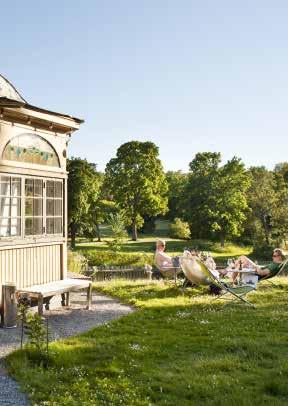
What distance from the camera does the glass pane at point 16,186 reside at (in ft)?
35.7

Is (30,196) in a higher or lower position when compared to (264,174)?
lower

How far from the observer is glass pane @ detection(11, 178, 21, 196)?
10866 mm

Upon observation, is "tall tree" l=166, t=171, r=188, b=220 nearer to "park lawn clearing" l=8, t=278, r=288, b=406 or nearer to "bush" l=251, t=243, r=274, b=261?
"bush" l=251, t=243, r=274, b=261

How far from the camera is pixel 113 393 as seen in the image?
234 inches

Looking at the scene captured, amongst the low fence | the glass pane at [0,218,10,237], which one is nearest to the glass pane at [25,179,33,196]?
the glass pane at [0,218,10,237]

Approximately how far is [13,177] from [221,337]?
5852mm

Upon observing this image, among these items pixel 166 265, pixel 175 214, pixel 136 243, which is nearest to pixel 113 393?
pixel 166 265

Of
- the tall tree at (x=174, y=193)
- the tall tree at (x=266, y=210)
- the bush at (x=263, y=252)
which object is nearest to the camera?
the bush at (x=263, y=252)

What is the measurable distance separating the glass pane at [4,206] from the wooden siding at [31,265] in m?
0.85

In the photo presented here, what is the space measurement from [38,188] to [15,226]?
1170 millimetres

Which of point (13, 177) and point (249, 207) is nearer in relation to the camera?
point (13, 177)

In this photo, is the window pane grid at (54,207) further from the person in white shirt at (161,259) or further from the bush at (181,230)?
the bush at (181,230)

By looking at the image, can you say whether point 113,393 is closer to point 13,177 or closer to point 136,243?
point 13,177

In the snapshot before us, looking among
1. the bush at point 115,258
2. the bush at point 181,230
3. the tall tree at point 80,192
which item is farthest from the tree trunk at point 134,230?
the bush at point 115,258
